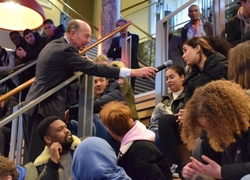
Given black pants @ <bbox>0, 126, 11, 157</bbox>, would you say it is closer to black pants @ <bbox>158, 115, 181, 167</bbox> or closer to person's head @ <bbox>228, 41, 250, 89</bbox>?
black pants @ <bbox>158, 115, 181, 167</bbox>

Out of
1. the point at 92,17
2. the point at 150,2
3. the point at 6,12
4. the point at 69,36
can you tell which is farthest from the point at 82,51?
the point at 92,17

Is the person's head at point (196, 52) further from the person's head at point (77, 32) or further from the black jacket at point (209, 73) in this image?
the person's head at point (77, 32)

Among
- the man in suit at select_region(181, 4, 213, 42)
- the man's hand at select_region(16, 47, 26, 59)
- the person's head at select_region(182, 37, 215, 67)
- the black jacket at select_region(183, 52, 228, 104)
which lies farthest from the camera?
the man's hand at select_region(16, 47, 26, 59)

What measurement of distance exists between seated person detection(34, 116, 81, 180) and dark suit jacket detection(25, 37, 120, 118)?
22 centimetres

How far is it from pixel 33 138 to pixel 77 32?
87 cm

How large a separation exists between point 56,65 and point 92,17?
9.54 m

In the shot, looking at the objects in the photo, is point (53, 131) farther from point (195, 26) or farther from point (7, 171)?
point (195, 26)

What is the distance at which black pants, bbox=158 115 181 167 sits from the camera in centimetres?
356

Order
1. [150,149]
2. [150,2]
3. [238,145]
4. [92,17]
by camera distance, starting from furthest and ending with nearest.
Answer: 1. [92,17]
2. [150,2]
3. [150,149]
4. [238,145]

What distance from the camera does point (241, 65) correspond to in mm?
2688

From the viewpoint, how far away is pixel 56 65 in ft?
11.2

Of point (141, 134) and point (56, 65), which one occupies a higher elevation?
point (56, 65)

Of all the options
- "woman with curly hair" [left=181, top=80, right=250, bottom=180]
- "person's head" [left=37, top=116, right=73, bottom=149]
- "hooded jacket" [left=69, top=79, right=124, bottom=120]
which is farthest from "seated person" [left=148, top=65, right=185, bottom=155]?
"woman with curly hair" [left=181, top=80, right=250, bottom=180]

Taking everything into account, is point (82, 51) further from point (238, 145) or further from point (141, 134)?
point (238, 145)
